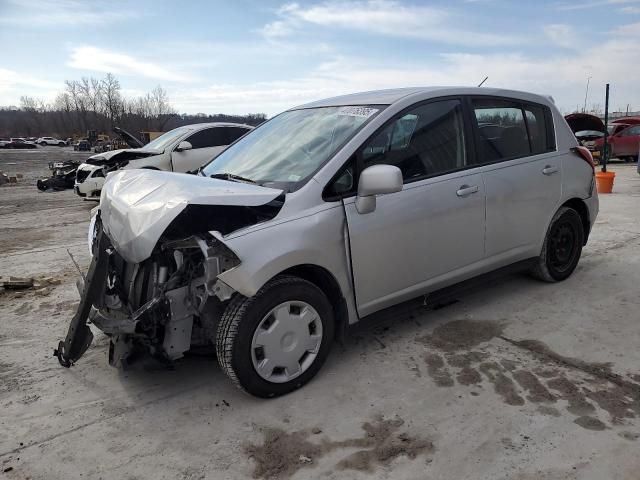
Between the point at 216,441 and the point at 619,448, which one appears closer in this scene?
the point at 619,448

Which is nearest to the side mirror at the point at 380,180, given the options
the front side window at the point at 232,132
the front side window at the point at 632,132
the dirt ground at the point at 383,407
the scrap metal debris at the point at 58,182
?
the dirt ground at the point at 383,407

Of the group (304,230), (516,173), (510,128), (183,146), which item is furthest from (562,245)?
(183,146)

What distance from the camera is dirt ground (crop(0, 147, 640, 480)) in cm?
239

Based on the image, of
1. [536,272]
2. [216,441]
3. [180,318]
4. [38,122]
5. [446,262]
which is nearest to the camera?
[216,441]

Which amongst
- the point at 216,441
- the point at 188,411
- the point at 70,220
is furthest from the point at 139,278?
the point at 70,220

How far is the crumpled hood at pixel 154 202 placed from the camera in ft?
8.60

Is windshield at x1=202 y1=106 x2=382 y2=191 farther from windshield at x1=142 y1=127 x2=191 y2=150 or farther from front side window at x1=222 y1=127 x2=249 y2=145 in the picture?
front side window at x1=222 y1=127 x2=249 y2=145

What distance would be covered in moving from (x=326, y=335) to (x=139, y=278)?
3.82 feet

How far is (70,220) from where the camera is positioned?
30.3 ft

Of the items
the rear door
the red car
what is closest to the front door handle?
the rear door

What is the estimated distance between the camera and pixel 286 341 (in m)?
2.92

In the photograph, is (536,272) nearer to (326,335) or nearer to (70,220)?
(326,335)

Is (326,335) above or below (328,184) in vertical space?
below

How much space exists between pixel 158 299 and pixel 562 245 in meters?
3.67
